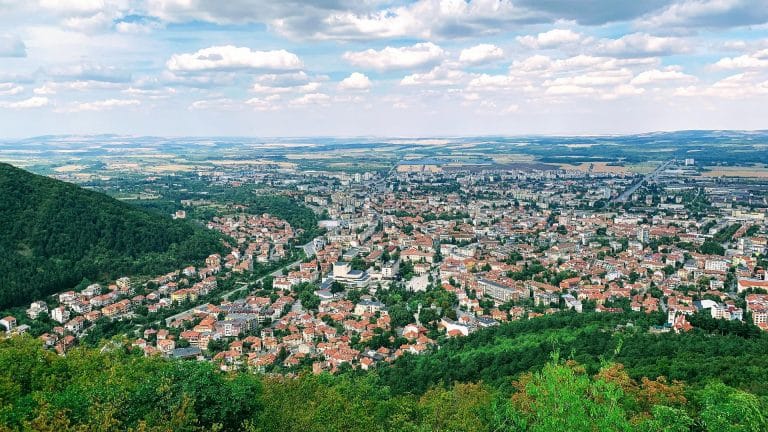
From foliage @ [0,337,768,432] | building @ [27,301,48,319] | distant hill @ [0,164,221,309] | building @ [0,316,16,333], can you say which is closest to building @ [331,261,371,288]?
distant hill @ [0,164,221,309]

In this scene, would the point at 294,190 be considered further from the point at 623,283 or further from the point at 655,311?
the point at 655,311

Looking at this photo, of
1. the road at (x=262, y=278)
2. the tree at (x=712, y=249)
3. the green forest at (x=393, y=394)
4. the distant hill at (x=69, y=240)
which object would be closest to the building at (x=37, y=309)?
the distant hill at (x=69, y=240)

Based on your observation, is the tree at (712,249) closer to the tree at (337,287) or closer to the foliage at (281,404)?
the tree at (337,287)

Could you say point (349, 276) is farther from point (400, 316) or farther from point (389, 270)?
point (400, 316)

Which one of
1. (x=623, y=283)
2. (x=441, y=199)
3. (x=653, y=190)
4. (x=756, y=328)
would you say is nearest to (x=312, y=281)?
(x=623, y=283)

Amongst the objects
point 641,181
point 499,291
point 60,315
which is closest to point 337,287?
point 499,291

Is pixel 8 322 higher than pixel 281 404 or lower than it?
lower
